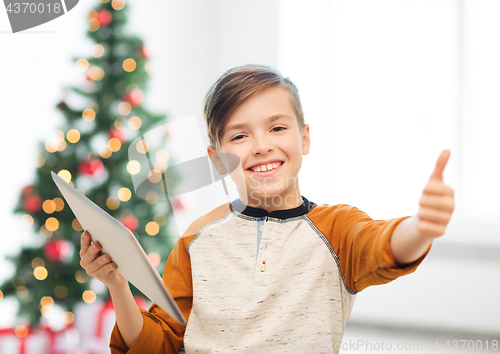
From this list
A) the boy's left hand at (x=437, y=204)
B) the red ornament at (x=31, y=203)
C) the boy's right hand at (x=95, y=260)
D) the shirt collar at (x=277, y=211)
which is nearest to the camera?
the boy's left hand at (x=437, y=204)

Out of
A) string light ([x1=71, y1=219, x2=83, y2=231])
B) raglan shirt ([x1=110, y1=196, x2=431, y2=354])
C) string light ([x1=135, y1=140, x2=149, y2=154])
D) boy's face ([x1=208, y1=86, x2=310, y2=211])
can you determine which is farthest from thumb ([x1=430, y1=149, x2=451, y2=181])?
string light ([x1=71, y1=219, x2=83, y2=231])

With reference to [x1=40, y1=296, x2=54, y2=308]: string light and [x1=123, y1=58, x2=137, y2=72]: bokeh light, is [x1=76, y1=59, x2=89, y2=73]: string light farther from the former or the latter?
[x1=40, y1=296, x2=54, y2=308]: string light

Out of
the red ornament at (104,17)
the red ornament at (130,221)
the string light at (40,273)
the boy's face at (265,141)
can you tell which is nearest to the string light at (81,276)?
the string light at (40,273)

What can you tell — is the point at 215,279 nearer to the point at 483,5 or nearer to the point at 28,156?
the point at 28,156

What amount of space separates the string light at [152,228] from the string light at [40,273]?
1.58 ft

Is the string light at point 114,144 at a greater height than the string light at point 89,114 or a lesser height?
lesser

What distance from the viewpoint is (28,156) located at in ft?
6.37

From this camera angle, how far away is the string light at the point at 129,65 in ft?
6.00

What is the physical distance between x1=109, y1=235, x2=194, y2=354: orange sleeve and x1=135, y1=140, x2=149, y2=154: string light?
24 centimetres

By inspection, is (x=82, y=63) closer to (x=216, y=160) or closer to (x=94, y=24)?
(x=94, y=24)

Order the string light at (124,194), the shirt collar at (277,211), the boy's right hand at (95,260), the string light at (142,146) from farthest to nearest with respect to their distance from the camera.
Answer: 1. the string light at (124,194)
2. the string light at (142,146)
3. the shirt collar at (277,211)
4. the boy's right hand at (95,260)

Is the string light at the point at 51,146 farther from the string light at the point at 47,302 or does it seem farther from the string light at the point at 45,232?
the string light at the point at 47,302

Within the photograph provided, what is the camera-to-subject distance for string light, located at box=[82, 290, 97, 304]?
1.76 m

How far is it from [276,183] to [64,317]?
59.8 inches
